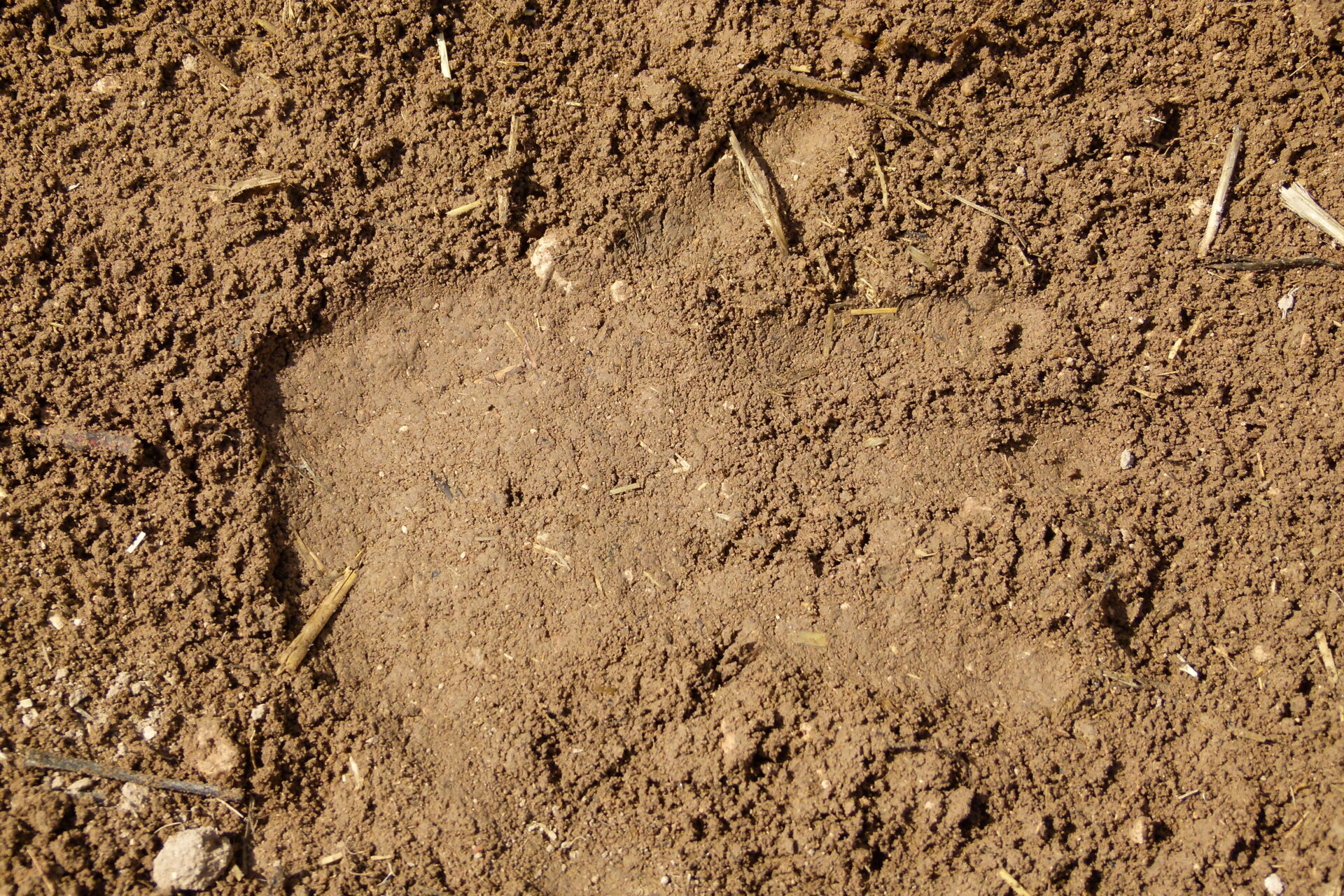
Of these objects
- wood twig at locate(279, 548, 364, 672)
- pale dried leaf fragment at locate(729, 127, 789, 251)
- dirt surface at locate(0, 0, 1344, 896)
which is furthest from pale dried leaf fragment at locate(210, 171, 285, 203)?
pale dried leaf fragment at locate(729, 127, 789, 251)

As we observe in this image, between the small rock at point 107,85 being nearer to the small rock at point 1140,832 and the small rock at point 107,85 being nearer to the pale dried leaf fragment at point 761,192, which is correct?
the pale dried leaf fragment at point 761,192

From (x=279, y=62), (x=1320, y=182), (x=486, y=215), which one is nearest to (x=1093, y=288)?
(x=1320, y=182)

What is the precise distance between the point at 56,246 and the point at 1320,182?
3.51 m

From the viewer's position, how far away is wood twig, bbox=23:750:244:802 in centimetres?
201

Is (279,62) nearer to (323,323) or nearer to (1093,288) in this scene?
(323,323)

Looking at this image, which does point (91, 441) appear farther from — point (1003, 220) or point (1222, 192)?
point (1222, 192)

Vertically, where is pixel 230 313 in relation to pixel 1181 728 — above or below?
above

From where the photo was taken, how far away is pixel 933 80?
7.36ft

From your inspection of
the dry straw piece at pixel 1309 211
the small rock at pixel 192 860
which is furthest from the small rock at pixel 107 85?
the dry straw piece at pixel 1309 211

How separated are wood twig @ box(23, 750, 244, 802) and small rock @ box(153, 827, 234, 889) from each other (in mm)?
89

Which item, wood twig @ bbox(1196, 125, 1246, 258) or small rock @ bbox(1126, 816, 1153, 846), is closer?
small rock @ bbox(1126, 816, 1153, 846)

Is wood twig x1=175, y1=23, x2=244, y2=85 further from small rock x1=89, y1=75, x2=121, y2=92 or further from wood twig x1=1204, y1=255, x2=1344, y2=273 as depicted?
wood twig x1=1204, y1=255, x2=1344, y2=273

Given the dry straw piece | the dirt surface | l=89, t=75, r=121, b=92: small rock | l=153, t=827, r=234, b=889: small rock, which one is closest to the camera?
l=153, t=827, r=234, b=889: small rock

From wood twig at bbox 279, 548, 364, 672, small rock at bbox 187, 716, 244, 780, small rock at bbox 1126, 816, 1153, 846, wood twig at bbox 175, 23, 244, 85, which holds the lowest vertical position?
small rock at bbox 1126, 816, 1153, 846
